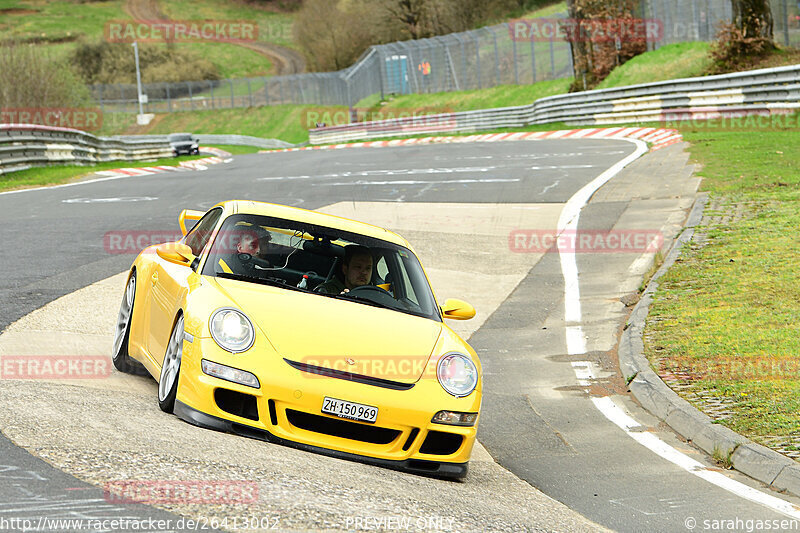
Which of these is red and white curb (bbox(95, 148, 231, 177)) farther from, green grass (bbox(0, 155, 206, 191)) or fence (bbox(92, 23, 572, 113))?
fence (bbox(92, 23, 572, 113))

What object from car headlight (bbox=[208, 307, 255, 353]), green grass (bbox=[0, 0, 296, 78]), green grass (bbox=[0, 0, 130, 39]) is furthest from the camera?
green grass (bbox=[0, 0, 130, 39])

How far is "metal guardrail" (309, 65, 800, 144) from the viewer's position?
1097 inches

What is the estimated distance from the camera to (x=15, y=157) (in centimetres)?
2627

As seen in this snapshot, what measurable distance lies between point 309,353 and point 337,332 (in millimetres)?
300

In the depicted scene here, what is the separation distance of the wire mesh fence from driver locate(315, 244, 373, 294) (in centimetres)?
2888

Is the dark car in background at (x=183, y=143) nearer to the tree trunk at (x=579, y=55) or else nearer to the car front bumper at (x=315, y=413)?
the tree trunk at (x=579, y=55)

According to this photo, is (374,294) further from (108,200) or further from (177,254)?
(108,200)

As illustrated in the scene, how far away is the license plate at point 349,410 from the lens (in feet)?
18.6

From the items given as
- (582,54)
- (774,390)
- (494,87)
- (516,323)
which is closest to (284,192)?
(516,323)

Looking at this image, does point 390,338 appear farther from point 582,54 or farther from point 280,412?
point 582,54

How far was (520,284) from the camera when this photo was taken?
43.2 ft

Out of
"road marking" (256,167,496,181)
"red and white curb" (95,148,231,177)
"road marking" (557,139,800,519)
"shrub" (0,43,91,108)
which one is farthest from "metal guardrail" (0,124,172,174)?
"shrub" (0,43,91,108)

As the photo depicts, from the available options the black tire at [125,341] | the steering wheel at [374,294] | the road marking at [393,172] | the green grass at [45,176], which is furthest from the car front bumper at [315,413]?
the green grass at [45,176]

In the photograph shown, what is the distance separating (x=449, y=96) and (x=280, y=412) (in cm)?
5332
